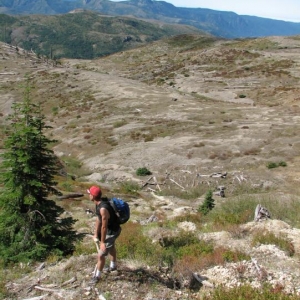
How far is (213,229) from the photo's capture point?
14078mm

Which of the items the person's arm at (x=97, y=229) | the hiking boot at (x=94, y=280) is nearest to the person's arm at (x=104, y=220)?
the person's arm at (x=97, y=229)

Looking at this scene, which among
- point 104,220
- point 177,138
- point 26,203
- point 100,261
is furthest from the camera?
point 177,138

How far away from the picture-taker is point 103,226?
8.27m

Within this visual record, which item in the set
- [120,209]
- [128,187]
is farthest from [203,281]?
[128,187]

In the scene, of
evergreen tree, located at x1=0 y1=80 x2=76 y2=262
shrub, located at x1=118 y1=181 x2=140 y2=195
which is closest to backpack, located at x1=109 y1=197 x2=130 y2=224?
evergreen tree, located at x1=0 y1=80 x2=76 y2=262

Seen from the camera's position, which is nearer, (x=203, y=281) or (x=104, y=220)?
(x=104, y=220)

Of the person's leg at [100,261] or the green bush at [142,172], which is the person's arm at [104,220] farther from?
the green bush at [142,172]

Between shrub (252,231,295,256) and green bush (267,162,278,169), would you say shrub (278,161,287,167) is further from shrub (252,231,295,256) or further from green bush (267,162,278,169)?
shrub (252,231,295,256)

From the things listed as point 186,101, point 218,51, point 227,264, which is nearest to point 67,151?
point 186,101

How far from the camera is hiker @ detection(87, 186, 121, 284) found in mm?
8281

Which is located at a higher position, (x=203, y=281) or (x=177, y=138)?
(x=203, y=281)

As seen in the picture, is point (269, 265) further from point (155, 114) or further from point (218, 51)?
point (218, 51)

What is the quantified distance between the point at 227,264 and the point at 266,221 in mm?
4516

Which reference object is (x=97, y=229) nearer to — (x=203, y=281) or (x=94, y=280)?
(x=94, y=280)
